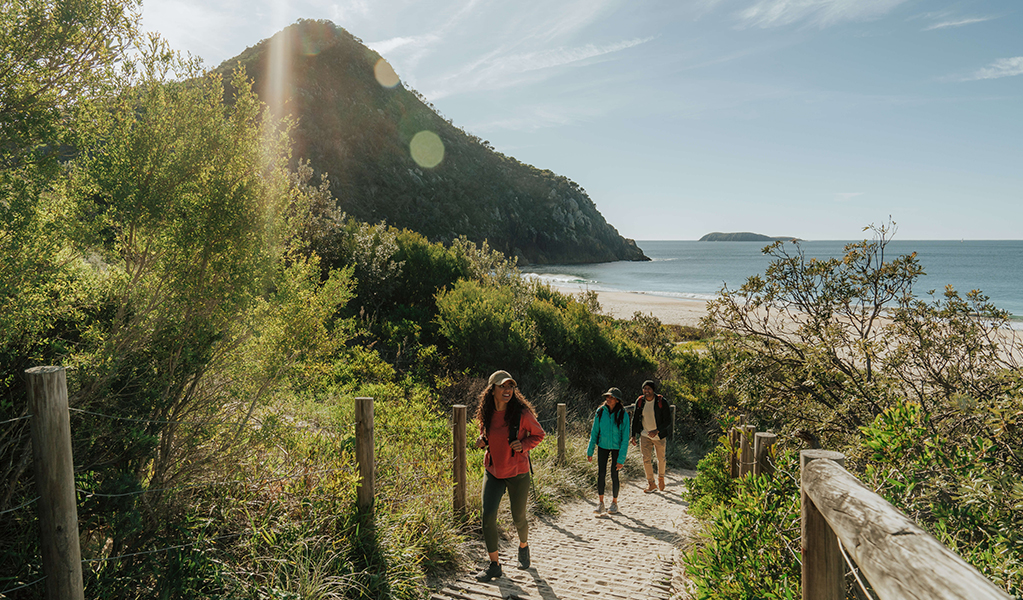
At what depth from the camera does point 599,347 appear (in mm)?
14891

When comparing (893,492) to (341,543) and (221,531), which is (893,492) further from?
(221,531)

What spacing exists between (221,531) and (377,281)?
450 inches

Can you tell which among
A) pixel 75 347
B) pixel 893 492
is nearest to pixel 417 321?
pixel 75 347

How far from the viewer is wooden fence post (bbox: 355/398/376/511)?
14.7 feet

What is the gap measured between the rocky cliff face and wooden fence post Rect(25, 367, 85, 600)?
57.7 metres

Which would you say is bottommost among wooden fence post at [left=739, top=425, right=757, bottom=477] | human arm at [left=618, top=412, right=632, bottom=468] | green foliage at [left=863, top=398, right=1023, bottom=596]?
human arm at [left=618, top=412, right=632, bottom=468]

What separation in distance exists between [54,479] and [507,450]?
127 inches

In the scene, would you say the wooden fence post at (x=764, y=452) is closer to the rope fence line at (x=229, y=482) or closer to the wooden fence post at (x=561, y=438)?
the rope fence line at (x=229, y=482)

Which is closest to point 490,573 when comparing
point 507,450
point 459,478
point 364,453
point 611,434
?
point 507,450

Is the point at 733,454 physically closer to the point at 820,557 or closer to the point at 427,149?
the point at 820,557

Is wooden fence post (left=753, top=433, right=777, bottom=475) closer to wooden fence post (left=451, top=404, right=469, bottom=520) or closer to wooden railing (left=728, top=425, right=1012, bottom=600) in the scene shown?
wooden railing (left=728, top=425, right=1012, bottom=600)

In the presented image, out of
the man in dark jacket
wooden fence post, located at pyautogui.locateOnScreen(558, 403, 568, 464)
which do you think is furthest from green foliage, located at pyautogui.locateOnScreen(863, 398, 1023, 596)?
wooden fence post, located at pyautogui.locateOnScreen(558, 403, 568, 464)

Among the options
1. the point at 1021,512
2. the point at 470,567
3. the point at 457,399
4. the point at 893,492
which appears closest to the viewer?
the point at 1021,512

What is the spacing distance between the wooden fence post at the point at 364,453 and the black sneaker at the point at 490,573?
45.2 inches
